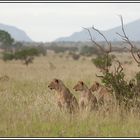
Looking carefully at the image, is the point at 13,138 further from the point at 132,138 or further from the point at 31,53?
the point at 31,53

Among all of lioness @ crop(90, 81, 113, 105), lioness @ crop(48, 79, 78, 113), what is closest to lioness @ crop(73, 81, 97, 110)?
lioness @ crop(48, 79, 78, 113)

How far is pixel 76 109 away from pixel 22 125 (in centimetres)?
180

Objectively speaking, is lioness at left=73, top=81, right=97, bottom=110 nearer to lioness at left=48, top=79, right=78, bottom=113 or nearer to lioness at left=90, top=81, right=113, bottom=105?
lioness at left=48, top=79, right=78, bottom=113

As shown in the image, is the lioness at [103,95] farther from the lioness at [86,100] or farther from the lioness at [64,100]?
the lioness at [64,100]

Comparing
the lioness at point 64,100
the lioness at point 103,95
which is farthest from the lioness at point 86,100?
the lioness at point 103,95

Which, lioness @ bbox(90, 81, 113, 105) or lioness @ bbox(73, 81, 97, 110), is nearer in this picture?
lioness @ bbox(73, 81, 97, 110)

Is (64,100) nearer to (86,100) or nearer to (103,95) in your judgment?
(86,100)

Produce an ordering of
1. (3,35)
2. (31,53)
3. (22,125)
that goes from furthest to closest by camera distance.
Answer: (3,35) → (31,53) → (22,125)

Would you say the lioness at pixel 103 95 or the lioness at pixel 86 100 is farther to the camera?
the lioness at pixel 103 95

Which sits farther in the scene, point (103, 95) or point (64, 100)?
point (103, 95)

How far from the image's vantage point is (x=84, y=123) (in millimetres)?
9594

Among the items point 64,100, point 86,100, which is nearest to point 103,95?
point 86,100

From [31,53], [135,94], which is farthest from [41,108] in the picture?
[31,53]

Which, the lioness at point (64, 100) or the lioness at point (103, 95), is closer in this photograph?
the lioness at point (64, 100)
